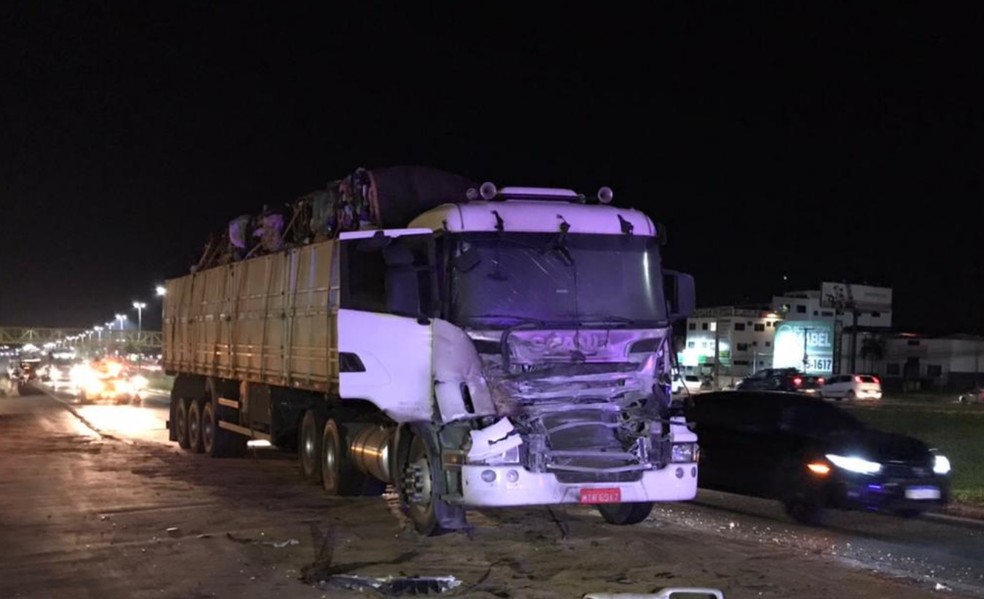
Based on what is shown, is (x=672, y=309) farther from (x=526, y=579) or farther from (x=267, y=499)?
(x=267, y=499)

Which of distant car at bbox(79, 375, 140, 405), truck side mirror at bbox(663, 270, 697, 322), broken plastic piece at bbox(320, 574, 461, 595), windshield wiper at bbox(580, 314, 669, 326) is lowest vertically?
distant car at bbox(79, 375, 140, 405)

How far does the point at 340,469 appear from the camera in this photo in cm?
1226

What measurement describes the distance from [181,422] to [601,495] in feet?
42.1

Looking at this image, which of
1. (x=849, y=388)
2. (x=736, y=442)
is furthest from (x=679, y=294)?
(x=849, y=388)

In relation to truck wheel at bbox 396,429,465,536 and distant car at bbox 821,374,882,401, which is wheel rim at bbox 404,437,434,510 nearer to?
truck wheel at bbox 396,429,465,536

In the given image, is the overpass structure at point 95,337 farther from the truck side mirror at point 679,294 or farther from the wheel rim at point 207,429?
the truck side mirror at point 679,294

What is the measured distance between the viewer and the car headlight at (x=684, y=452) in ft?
31.7

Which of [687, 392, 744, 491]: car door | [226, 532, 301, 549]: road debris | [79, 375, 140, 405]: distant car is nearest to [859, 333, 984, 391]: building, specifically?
→ [79, 375, 140, 405]: distant car

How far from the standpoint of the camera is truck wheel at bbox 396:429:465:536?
962cm

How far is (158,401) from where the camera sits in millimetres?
41938

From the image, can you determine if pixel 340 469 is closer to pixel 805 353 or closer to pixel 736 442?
pixel 736 442

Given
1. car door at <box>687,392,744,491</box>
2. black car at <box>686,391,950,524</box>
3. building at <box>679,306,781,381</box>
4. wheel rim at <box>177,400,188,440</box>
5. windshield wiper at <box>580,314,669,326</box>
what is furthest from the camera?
building at <box>679,306,781,381</box>

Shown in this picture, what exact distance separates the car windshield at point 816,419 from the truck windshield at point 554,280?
3.01 m

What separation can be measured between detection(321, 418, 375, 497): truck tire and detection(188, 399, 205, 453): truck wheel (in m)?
6.55
